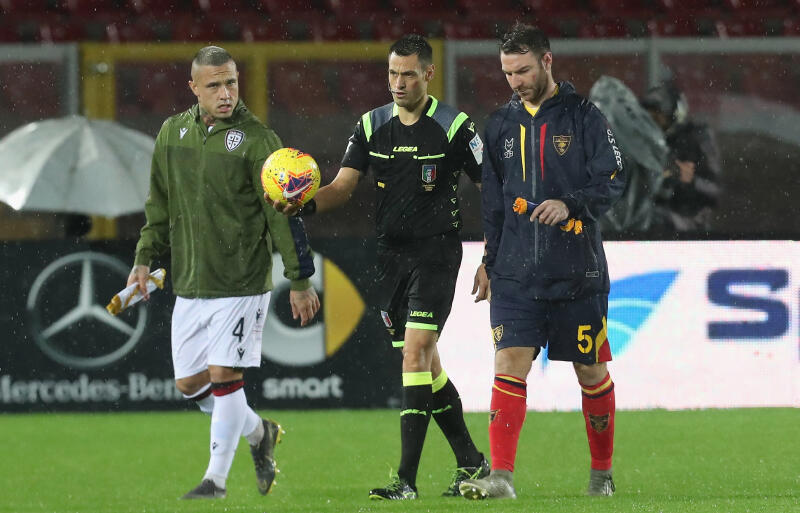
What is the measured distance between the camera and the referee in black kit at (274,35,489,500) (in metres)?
6.76

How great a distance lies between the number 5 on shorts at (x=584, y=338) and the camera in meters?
6.35

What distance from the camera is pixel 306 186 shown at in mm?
6480

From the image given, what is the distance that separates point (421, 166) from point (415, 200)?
0.15 m

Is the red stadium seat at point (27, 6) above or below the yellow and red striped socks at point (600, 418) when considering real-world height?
above

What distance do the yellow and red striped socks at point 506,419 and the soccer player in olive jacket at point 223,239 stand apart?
1.05 metres

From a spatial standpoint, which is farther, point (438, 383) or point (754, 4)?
point (754, 4)

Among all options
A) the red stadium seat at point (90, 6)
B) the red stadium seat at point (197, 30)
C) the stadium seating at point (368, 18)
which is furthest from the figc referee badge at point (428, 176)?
the red stadium seat at point (90, 6)

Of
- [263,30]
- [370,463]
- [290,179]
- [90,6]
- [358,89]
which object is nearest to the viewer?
[290,179]

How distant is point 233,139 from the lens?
6.99 m

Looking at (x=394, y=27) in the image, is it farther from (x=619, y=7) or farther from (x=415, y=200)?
(x=415, y=200)

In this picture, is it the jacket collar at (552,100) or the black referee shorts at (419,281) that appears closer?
the jacket collar at (552,100)

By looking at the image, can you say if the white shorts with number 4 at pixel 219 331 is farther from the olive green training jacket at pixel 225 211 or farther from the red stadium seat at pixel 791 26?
the red stadium seat at pixel 791 26

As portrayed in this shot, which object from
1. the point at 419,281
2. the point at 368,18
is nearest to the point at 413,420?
the point at 419,281

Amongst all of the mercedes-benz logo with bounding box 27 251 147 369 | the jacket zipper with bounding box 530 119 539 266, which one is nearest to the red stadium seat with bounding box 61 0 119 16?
the mercedes-benz logo with bounding box 27 251 147 369
